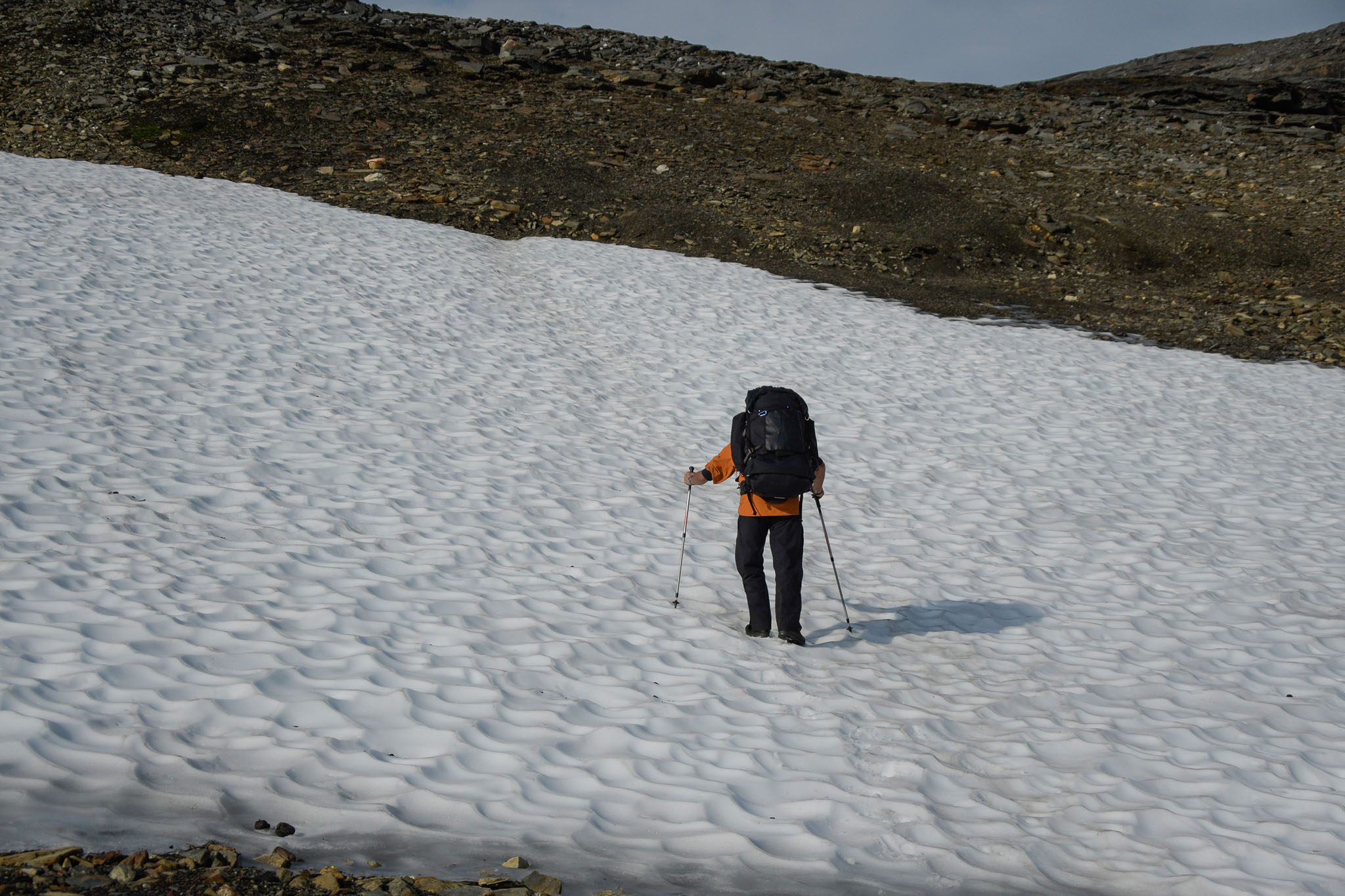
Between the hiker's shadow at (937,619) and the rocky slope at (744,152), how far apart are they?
1158 cm

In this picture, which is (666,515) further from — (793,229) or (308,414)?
(793,229)

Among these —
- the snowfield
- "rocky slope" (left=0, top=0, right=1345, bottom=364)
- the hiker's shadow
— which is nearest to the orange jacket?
the snowfield

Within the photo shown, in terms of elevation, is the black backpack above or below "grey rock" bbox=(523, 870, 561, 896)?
above

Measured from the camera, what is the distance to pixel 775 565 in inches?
270

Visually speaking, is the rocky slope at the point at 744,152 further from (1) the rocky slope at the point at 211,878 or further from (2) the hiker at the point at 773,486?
(1) the rocky slope at the point at 211,878

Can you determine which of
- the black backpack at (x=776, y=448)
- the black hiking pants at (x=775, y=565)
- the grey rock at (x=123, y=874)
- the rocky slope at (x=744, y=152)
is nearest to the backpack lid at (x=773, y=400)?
the black backpack at (x=776, y=448)

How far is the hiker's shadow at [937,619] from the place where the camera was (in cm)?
745

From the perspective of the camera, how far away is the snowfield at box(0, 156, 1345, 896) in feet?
14.3

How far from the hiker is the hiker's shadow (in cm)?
63

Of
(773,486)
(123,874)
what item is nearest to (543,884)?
(123,874)

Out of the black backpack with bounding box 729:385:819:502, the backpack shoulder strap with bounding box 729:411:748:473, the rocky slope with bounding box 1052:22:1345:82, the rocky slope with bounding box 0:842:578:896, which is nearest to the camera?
the rocky slope with bounding box 0:842:578:896

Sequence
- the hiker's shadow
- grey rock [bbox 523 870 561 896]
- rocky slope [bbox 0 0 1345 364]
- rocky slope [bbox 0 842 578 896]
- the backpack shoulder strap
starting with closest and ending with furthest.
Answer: rocky slope [bbox 0 842 578 896], grey rock [bbox 523 870 561 896], the backpack shoulder strap, the hiker's shadow, rocky slope [bbox 0 0 1345 364]

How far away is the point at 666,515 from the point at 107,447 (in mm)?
5304

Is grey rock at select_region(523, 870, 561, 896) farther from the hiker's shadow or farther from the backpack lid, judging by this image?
the hiker's shadow
